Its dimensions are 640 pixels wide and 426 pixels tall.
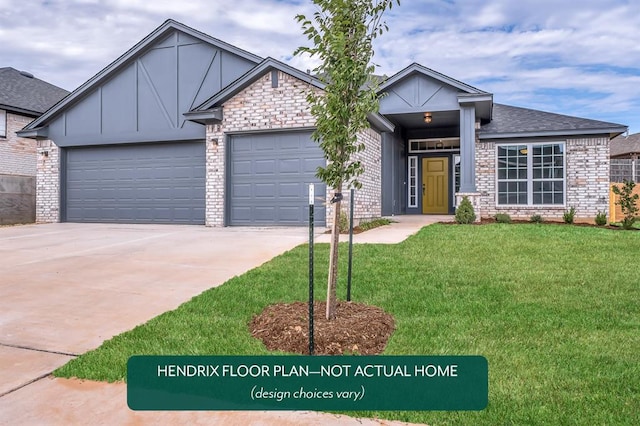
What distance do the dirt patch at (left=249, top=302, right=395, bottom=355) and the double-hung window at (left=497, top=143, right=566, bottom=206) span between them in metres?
11.9

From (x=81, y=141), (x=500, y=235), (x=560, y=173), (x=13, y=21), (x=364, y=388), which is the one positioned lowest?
(x=364, y=388)

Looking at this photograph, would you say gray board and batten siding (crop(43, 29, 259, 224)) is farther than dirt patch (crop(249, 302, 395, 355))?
Yes

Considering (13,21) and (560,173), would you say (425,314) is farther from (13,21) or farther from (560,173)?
(13,21)

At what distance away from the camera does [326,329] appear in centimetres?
350

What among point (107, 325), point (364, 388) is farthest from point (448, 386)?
point (107, 325)

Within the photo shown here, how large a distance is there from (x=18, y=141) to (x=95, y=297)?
15900 millimetres

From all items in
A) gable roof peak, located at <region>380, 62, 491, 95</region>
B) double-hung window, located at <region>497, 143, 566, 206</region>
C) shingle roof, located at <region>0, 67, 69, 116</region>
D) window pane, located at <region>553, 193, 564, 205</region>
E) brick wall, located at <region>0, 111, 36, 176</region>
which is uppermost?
shingle roof, located at <region>0, 67, 69, 116</region>

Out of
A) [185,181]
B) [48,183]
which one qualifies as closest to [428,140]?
[185,181]

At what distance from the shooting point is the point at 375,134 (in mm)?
13180

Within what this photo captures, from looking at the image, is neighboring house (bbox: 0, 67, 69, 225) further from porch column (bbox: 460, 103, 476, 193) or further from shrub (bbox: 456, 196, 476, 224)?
porch column (bbox: 460, 103, 476, 193)

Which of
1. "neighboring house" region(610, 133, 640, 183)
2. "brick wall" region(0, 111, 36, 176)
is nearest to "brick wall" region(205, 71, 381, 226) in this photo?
"brick wall" region(0, 111, 36, 176)

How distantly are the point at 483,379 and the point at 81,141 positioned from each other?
1487 centimetres

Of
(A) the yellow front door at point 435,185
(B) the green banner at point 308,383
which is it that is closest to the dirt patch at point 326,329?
(B) the green banner at point 308,383

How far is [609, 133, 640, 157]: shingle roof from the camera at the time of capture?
81.8 ft
